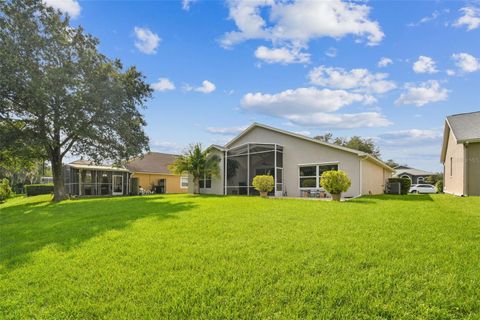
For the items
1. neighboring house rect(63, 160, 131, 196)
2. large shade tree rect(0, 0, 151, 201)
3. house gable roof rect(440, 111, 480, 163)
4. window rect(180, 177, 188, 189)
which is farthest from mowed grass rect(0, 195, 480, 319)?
window rect(180, 177, 188, 189)

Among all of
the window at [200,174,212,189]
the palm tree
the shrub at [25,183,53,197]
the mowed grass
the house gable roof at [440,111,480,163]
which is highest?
the house gable roof at [440,111,480,163]

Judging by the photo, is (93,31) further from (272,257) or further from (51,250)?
(272,257)

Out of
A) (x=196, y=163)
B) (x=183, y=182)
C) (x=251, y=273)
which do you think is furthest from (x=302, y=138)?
(x=183, y=182)

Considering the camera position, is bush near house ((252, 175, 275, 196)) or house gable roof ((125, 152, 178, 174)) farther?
house gable roof ((125, 152, 178, 174))

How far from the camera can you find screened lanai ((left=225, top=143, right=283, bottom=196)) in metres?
19.4

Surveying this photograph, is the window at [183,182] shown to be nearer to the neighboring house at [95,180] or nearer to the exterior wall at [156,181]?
the exterior wall at [156,181]

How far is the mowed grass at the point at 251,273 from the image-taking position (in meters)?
3.34

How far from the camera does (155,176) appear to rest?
3098 centimetres

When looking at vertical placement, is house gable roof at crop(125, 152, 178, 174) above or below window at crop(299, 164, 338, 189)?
above

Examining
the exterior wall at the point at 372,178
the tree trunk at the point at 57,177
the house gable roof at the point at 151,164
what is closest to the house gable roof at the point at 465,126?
the exterior wall at the point at 372,178

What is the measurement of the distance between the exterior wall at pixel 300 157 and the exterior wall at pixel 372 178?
42.7 inches

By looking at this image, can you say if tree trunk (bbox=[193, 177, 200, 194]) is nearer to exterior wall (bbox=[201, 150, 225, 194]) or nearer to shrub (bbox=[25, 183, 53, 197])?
exterior wall (bbox=[201, 150, 225, 194])

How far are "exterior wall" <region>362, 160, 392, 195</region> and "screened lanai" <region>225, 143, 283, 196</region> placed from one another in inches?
206

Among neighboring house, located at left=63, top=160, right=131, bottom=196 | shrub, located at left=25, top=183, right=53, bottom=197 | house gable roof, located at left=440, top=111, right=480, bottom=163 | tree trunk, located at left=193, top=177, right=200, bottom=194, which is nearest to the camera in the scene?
house gable roof, located at left=440, top=111, right=480, bottom=163
